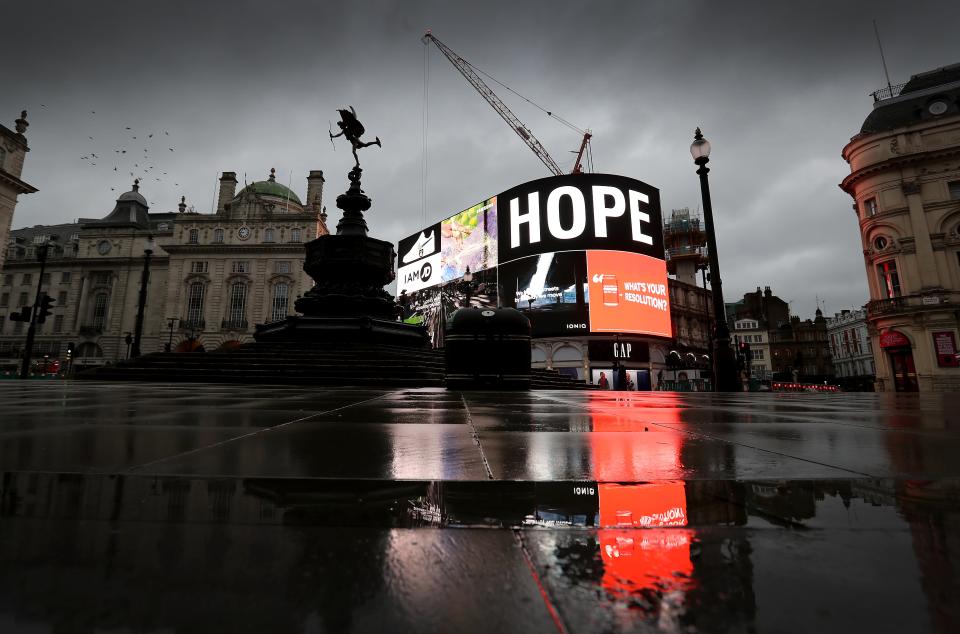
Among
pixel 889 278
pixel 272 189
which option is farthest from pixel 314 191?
pixel 889 278

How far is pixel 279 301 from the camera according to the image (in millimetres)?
50906

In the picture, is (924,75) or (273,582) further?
(924,75)

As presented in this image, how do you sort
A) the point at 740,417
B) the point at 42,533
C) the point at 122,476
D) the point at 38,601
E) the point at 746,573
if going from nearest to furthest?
the point at 38,601
the point at 746,573
the point at 42,533
the point at 122,476
the point at 740,417

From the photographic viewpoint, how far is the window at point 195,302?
167 feet

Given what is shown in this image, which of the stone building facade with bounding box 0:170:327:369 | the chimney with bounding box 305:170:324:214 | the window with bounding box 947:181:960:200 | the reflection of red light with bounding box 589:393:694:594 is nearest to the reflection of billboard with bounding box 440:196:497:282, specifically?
the stone building facade with bounding box 0:170:327:369

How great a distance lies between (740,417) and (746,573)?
321cm

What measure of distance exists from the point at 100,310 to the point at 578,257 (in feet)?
186

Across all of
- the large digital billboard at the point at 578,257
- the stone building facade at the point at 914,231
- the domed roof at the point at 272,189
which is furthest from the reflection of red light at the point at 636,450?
the domed roof at the point at 272,189

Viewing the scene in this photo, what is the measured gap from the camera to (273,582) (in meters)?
0.59

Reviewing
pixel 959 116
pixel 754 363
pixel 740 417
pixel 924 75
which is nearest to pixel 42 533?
pixel 740 417

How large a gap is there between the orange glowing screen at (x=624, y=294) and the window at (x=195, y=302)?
4382 cm

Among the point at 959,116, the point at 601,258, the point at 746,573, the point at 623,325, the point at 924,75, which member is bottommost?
the point at 746,573

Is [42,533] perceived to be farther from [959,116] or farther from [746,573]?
[959,116]

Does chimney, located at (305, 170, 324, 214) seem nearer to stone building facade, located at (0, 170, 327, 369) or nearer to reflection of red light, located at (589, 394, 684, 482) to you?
stone building facade, located at (0, 170, 327, 369)
